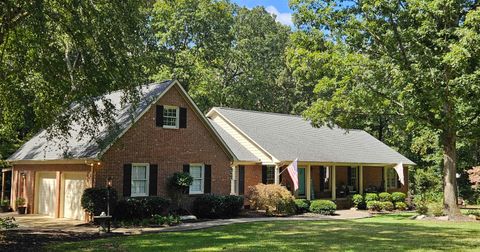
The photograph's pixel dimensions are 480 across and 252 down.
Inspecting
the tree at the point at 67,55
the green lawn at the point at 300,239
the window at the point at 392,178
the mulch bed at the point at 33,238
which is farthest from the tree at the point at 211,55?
the green lawn at the point at 300,239

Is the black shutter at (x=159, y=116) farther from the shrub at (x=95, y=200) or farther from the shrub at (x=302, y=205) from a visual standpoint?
the shrub at (x=302, y=205)

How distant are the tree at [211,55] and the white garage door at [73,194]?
1743 centimetres

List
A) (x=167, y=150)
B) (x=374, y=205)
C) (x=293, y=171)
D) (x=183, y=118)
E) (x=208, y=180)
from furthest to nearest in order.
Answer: (x=374, y=205) → (x=293, y=171) → (x=208, y=180) → (x=183, y=118) → (x=167, y=150)

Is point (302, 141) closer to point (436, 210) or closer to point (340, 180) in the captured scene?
point (340, 180)

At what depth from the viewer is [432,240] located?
51.5 ft

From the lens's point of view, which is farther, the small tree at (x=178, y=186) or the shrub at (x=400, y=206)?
the shrub at (x=400, y=206)

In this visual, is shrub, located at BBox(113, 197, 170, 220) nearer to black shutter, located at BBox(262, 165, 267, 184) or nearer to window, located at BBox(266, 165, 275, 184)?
black shutter, located at BBox(262, 165, 267, 184)

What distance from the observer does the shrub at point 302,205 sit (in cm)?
2719

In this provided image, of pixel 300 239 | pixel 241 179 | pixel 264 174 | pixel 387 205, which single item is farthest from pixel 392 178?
pixel 300 239

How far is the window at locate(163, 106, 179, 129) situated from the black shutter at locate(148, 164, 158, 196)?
202cm

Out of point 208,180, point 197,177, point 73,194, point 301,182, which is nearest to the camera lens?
point 73,194

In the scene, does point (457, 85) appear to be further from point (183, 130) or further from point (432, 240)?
point (183, 130)

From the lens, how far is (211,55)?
4466 cm

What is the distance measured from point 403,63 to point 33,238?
16.6 meters
